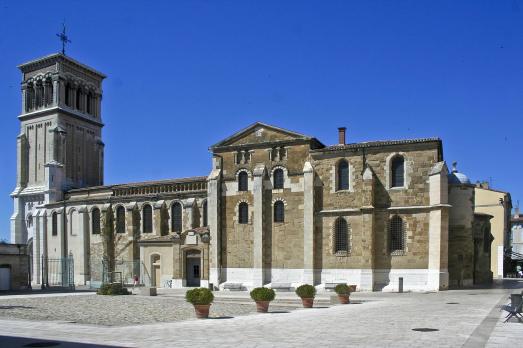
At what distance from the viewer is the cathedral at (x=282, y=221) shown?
37.7 metres

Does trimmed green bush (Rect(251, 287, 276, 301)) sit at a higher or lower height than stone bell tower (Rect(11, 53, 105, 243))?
lower

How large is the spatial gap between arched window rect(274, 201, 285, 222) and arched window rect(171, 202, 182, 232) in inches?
417

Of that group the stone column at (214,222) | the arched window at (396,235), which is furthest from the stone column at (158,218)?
the arched window at (396,235)

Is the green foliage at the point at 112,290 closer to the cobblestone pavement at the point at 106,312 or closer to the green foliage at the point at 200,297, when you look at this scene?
the cobblestone pavement at the point at 106,312

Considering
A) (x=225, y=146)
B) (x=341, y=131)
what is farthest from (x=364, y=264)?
(x=225, y=146)

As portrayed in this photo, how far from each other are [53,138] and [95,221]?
37.3ft

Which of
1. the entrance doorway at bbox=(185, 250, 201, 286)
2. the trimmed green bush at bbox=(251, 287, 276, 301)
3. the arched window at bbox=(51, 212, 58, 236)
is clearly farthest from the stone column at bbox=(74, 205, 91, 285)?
the trimmed green bush at bbox=(251, 287, 276, 301)

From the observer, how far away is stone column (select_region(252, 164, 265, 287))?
41625mm

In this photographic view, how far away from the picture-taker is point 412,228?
37.5 m

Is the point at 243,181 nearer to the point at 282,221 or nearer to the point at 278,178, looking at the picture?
the point at 278,178

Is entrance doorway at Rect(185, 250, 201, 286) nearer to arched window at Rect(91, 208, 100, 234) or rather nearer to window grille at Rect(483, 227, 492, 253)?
arched window at Rect(91, 208, 100, 234)

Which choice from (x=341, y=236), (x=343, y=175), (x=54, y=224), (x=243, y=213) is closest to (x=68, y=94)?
(x=54, y=224)

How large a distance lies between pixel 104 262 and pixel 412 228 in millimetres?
28199

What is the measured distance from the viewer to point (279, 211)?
42.1 m
